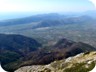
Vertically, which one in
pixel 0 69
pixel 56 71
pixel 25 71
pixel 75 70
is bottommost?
pixel 25 71

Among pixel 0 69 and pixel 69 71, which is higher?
pixel 0 69

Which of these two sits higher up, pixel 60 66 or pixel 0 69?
pixel 0 69

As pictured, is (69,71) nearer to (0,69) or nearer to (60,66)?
(60,66)

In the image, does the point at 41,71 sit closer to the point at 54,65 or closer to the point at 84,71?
the point at 54,65

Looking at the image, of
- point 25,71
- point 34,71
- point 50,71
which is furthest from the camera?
point 25,71

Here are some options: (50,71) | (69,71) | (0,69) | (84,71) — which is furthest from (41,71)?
(0,69)

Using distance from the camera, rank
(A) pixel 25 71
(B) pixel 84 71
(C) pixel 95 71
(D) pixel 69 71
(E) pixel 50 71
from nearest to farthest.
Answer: (C) pixel 95 71, (B) pixel 84 71, (D) pixel 69 71, (E) pixel 50 71, (A) pixel 25 71

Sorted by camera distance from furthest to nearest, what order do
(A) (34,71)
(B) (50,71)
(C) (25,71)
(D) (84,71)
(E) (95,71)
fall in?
(C) (25,71) < (A) (34,71) < (B) (50,71) < (D) (84,71) < (E) (95,71)

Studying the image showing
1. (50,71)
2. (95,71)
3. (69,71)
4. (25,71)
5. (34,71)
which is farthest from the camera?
(25,71)

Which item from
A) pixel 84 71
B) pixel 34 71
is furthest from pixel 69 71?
pixel 34 71

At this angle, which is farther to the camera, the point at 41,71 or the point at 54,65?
the point at 54,65
